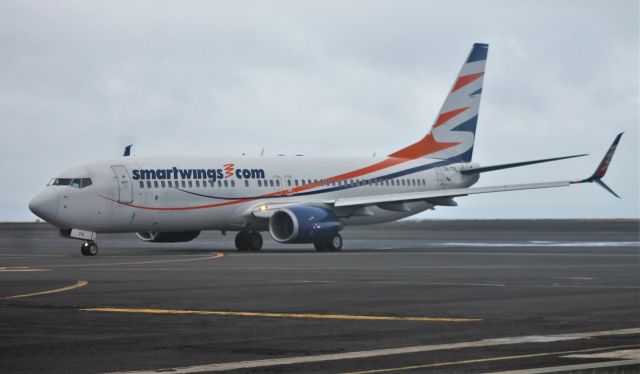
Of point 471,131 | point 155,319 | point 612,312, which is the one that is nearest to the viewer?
point 155,319

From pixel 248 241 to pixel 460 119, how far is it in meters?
12.8

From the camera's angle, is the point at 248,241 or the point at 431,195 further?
the point at 248,241

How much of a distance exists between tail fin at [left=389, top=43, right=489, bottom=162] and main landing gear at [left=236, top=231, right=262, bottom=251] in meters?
9.58

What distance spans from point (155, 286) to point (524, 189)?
88.6 feet

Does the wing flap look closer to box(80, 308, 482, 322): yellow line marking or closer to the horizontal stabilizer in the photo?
the horizontal stabilizer

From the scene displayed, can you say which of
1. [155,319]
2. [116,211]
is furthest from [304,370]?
[116,211]

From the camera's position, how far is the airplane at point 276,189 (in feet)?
139

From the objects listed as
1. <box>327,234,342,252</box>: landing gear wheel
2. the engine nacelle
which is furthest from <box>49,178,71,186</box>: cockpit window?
<box>327,234,342,252</box>: landing gear wheel

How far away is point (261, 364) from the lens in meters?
12.4

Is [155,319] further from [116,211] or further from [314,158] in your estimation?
[314,158]

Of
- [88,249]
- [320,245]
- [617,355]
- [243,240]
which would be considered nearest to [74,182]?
[88,249]

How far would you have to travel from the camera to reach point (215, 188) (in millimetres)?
45625

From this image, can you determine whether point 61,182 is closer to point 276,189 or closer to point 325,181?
point 276,189

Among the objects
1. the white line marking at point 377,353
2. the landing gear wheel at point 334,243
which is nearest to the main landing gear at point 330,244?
the landing gear wheel at point 334,243
